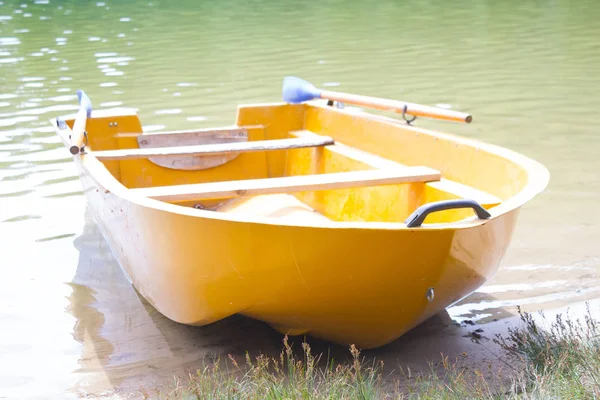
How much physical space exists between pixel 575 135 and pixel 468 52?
4941 millimetres

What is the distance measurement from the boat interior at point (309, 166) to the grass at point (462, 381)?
2.35ft

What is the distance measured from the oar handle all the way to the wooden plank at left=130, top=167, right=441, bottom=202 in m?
0.58

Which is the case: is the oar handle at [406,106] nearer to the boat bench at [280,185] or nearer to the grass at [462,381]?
the boat bench at [280,185]

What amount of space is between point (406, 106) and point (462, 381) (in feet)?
7.22

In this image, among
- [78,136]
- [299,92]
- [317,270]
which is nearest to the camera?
[317,270]

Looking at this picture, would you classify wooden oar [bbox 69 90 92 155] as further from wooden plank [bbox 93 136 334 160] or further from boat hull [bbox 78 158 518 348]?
boat hull [bbox 78 158 518 348]

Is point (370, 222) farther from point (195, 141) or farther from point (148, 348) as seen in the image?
point (195, 141)

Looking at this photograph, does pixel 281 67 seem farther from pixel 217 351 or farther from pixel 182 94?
pixel 217 351

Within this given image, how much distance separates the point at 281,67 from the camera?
35.5 ft

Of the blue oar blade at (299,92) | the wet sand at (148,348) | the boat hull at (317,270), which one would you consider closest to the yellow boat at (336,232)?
the boat hull at (317,270)

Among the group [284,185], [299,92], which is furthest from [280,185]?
[299,92]

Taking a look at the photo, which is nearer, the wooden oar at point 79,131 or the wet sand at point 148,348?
the wet sand at point 148,348

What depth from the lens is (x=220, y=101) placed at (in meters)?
8.82

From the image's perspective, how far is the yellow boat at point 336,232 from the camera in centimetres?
283
